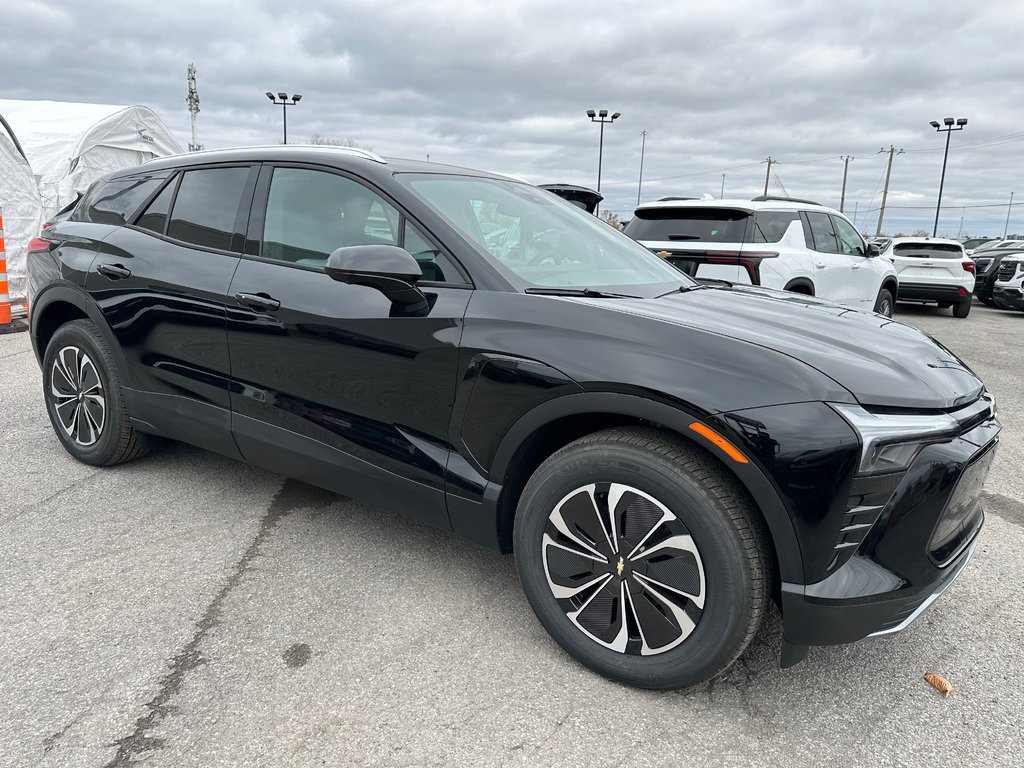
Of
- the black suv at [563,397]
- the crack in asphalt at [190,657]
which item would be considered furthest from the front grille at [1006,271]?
the crack in asphalt at [190,657]

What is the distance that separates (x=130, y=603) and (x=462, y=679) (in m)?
1.31

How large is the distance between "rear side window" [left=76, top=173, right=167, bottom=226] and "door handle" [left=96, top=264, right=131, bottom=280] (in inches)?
10.7

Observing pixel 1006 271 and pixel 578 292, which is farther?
pixel 1006 271

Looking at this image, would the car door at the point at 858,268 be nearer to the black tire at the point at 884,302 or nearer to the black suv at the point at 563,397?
the black tire at the point at 884,302

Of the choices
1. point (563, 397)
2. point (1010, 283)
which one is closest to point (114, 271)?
point (563, 397)

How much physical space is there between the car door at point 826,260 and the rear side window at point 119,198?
683 cm

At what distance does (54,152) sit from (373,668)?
55.2 feet

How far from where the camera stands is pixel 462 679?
90.2 inches

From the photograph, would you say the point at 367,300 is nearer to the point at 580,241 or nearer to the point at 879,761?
the point at 580,241

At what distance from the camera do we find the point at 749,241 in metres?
7.56

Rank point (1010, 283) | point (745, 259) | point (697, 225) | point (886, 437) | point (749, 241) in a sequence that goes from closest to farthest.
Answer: point (886, 437)
point (745, 259)
point (749, 241)
point (697, 225)
point (1010, 283)

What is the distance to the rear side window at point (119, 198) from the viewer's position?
3.69 metres

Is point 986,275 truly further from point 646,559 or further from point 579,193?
point 646,559

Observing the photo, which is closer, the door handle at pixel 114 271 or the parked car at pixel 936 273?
the door handle at pixel 114 271
